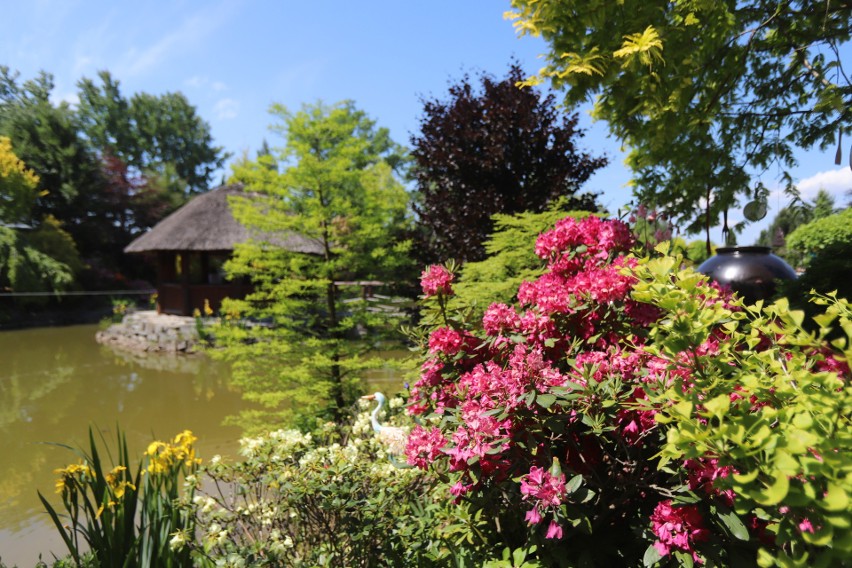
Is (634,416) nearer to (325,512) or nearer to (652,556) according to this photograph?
(652,556)

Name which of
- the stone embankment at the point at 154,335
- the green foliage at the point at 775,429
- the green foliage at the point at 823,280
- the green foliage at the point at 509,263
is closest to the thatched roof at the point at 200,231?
the stone embankment at the point at 154,335

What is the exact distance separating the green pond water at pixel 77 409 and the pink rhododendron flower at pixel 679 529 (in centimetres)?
344

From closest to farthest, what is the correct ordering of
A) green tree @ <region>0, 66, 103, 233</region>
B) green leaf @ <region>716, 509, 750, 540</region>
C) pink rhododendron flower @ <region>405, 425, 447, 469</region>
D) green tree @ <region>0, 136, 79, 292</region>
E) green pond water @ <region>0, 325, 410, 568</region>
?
green leaf @ <region>716, 509, 750, 540</region>
pink rhododendron flower @ <region>405, 425, 447, 469</region>
green pond water @ <region>0, 325, 410, 568</region>
green tree @ <region>0, 136, 79, 292</region>
green tree @ <region>0, 66, 103, 233</region>

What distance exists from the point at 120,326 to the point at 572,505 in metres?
16.2

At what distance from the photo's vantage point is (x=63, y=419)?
7168 millimetres

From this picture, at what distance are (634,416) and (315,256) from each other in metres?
5.06

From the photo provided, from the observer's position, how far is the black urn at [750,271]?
3295mm

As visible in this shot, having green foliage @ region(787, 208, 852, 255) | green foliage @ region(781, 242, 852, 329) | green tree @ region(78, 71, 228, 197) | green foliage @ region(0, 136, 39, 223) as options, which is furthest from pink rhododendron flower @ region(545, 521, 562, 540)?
green tree @ region(78, 71, 228, 197)

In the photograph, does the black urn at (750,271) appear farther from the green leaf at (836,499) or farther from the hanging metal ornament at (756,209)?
the green leaf at (836,499)

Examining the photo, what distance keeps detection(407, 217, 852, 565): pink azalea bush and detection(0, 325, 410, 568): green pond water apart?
2.91 m

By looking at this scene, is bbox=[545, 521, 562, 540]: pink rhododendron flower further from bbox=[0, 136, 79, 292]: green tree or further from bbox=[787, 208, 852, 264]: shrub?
bbox=[0, 136, 79, 292]: green tree

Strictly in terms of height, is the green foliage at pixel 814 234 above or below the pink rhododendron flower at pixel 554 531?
above

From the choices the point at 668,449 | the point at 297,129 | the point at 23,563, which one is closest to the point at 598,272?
the point at 668,449

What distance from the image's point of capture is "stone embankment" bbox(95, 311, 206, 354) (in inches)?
509
